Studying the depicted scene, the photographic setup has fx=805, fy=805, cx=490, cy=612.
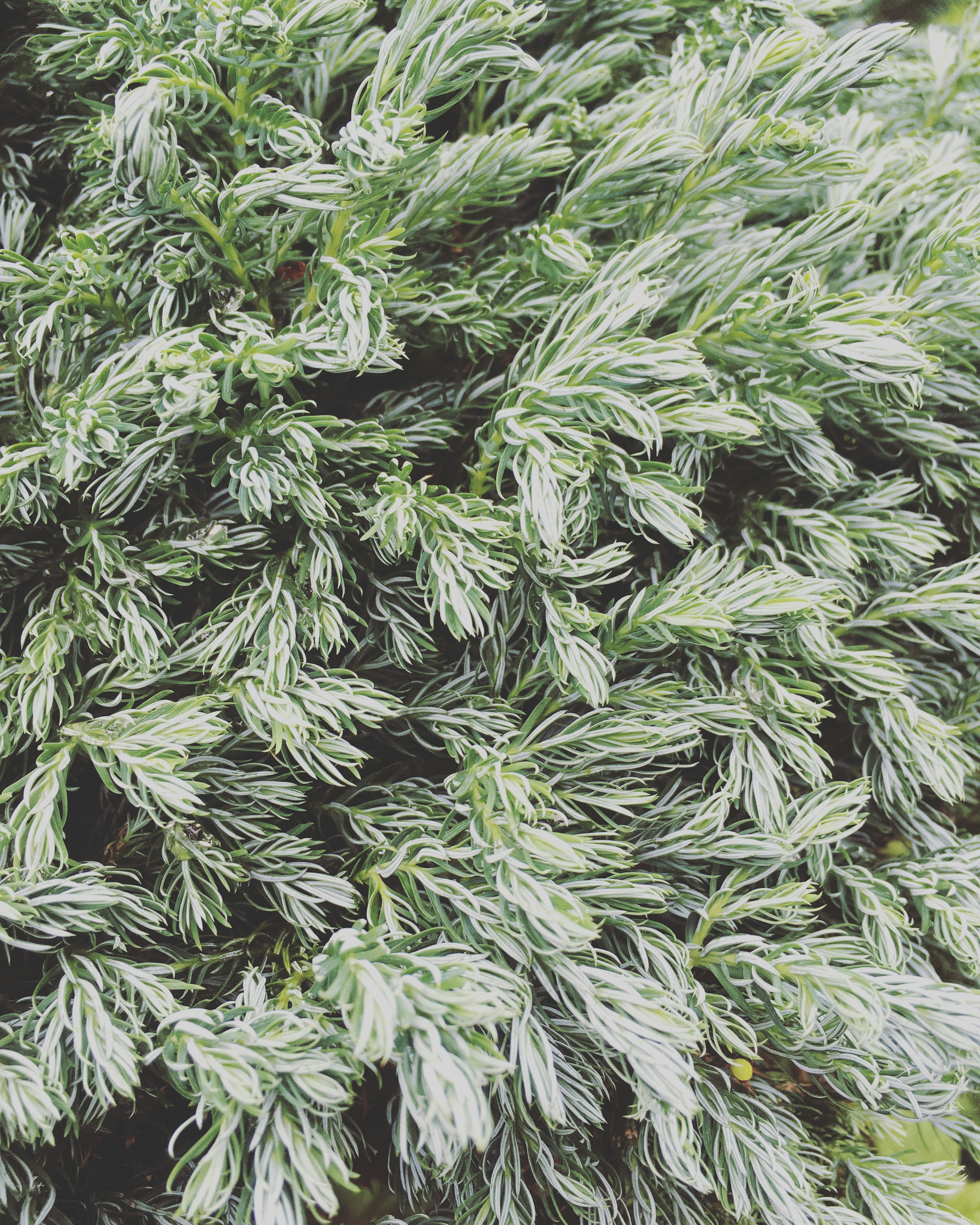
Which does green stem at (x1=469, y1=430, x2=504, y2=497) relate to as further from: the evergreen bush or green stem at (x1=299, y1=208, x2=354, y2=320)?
green stem at (x1=299, y1=208, x2=354, y2=320)

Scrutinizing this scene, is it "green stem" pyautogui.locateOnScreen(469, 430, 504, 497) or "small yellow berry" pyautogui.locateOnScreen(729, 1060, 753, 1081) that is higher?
"green stem" pyautogui.locateOnScreen(469, 430, 504, 497)

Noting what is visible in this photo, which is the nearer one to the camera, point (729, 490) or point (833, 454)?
point (833, 454)

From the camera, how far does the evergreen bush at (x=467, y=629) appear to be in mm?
796

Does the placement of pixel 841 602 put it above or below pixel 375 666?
above

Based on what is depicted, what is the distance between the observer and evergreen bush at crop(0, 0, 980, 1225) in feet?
2.61

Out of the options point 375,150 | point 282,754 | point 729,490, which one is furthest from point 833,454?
point 282,754

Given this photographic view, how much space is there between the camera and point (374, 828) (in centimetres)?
96

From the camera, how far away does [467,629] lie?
88 centimetres

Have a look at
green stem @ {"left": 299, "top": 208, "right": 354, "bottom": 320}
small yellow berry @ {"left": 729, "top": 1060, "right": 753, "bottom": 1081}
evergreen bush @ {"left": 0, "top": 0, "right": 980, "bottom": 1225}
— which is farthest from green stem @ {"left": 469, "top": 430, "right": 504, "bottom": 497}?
small yellow berry @ {"left": 729, "top": 1060, "right": 753, "bottom": 1081}

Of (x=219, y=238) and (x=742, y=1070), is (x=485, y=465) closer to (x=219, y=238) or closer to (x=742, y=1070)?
(x=219, y=238)

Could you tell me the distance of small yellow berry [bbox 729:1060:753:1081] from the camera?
973 mm

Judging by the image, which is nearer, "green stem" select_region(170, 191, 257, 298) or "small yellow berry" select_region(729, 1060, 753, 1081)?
"green stem" select_region(170, 191, 257, 298)

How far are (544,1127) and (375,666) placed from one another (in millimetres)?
603

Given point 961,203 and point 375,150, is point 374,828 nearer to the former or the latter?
point 375,150
